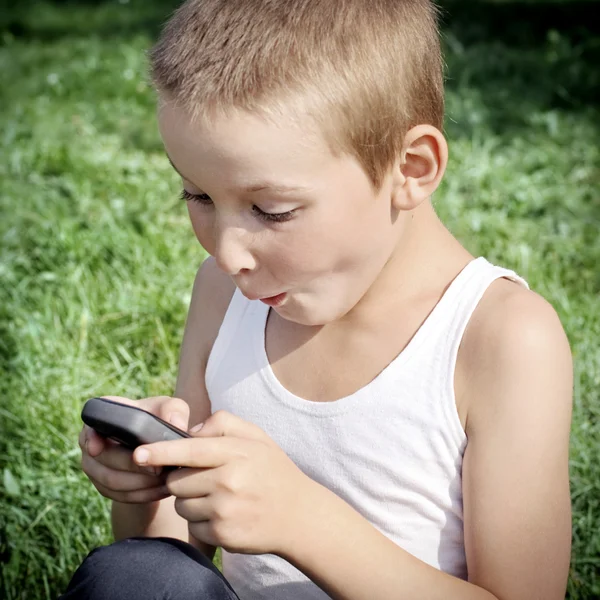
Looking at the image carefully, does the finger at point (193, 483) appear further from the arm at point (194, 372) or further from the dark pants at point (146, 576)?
the arm at point (194, 372)

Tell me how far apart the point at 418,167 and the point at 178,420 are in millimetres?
522

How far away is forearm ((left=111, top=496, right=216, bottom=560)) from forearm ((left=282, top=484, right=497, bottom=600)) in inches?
21.1

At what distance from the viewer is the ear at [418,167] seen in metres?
1.42

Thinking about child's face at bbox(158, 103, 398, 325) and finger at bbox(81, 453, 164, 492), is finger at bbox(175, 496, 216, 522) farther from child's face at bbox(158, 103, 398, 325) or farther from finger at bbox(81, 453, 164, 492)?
child's face at bbox(158, 103, 398, 325)

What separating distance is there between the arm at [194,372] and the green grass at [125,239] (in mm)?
433

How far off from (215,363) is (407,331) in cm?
38

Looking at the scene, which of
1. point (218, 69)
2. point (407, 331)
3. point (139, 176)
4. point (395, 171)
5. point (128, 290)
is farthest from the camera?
point (139, 176)

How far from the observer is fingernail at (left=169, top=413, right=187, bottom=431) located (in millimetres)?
1393

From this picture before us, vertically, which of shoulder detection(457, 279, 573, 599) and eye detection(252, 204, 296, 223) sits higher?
eye detection(252, 204, 296, 223)

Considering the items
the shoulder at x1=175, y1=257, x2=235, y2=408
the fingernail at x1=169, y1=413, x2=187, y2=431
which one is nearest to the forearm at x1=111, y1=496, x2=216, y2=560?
the shoulder at x1=175, y1=257, x2=235, y2=408

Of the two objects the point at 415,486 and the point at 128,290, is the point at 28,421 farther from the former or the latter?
the point at 415,486

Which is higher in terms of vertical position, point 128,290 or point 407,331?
point 407,331

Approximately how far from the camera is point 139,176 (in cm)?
420

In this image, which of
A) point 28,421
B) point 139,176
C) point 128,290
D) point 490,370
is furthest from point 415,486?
point 139,176
